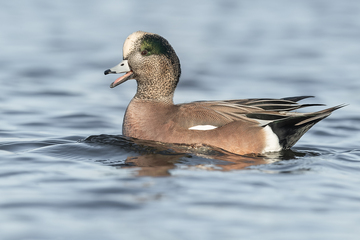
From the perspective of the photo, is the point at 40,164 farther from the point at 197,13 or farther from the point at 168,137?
the point at 197,13

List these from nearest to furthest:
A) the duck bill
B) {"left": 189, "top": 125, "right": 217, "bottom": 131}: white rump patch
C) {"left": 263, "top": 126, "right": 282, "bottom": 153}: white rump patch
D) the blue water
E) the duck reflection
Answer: the blue water
the duck reflection
{"left": 189, "top": 125, "right": 217, "bottom": 131}: white rump patch
{"left": 263, "top": 126, "right": 282, "bottom": 153}: white rump patch
the duck bill

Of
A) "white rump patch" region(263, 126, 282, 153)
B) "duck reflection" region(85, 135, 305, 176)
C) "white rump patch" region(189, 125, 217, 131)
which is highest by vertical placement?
"white rump patch" region(189, 125, 217, 131)

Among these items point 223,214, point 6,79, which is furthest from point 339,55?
point 223,214

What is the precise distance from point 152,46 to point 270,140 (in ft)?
5.91


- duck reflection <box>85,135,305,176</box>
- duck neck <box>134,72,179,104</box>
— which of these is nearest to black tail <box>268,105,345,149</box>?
duck reflection <box>85,135,305,176</box>

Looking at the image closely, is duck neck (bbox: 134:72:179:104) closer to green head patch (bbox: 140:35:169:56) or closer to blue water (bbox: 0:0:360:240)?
green head patch (bbox: 140:35:169:56)

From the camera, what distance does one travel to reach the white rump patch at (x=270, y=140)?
6.39 metres

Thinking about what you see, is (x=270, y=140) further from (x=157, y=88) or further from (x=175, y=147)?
(x=157, y=88)

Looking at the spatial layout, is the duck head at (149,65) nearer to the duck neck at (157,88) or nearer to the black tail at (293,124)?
the duck neck at (157,88)

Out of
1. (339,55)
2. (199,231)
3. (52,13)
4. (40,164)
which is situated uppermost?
(52,13)

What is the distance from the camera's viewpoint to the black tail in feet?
20.6

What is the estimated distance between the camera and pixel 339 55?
12758 mm

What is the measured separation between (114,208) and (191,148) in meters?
1.96


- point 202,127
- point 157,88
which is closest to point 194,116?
point 202,127
